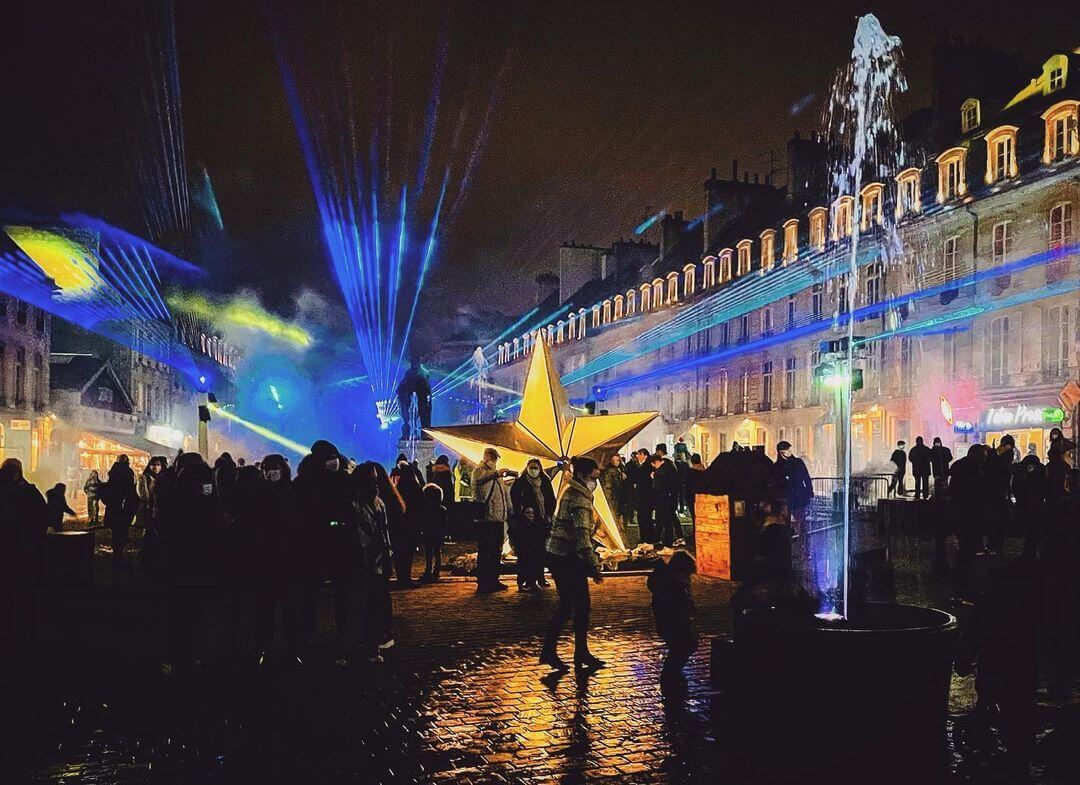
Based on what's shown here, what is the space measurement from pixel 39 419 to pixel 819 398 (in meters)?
31.1

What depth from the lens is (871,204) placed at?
3422cm

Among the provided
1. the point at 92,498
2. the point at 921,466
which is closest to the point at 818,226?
the point at 921,466

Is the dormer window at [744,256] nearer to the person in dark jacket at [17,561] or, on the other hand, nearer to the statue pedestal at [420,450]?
the statue pedestal at [420,450]

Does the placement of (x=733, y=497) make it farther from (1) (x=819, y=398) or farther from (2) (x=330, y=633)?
(1) (x=819, y=398)

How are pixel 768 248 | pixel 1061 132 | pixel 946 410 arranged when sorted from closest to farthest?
pixel 1061 132
pixel 946 410
pixel 768 248

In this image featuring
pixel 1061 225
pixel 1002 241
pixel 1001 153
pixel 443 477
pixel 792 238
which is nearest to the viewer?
pixel 443 477

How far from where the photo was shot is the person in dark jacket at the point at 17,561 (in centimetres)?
845

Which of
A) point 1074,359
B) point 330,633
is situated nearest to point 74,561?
point 330,633

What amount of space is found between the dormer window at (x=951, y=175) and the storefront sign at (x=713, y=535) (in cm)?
2108

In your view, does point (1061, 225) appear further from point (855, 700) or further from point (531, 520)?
point (855, 700)

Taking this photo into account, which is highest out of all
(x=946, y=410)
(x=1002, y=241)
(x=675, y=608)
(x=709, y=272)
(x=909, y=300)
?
(x=709, y=272)

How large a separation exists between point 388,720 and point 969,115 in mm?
30175

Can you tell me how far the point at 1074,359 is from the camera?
85.3 feet

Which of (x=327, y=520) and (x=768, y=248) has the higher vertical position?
(x=768, y=248)
